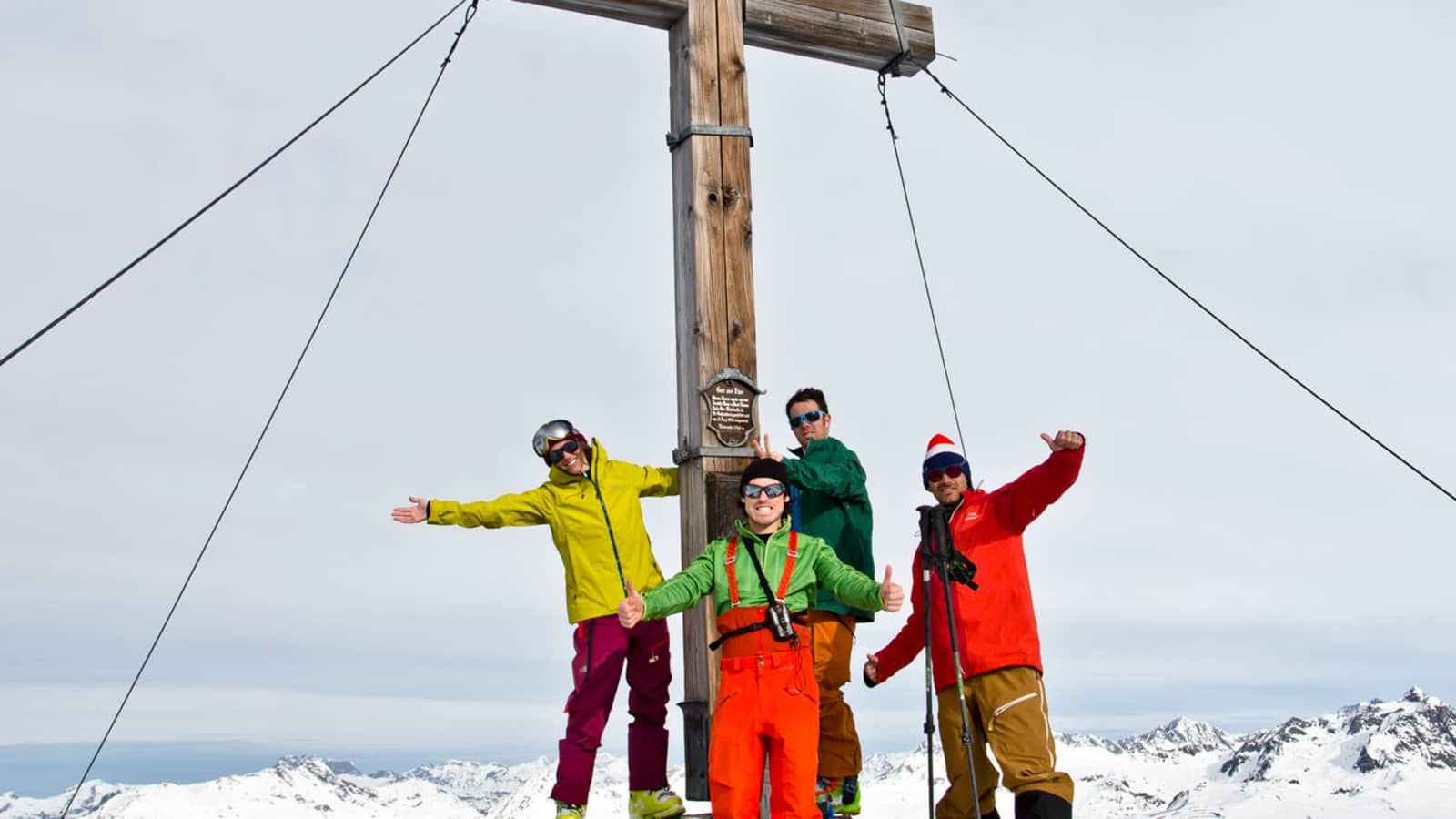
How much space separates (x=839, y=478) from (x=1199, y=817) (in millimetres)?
186667

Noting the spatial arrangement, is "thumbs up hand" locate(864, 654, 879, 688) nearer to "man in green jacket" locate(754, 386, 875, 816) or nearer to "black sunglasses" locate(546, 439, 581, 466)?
"man in green jacket" locate(754, 386, 875, 816)

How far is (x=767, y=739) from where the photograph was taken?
16.3 feet

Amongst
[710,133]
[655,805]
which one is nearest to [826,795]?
[655,805]

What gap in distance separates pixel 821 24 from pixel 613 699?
413 centimetres

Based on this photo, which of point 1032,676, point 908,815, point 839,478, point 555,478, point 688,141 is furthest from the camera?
point 908,815

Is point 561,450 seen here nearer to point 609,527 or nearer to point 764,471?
point 609,527

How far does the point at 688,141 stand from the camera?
→ 22.2 feet

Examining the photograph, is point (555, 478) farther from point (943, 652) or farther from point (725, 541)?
point (943, 652)

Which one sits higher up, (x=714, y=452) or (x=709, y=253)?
(x=709, y=253)

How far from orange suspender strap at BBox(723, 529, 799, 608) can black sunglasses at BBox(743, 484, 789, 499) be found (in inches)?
7.0

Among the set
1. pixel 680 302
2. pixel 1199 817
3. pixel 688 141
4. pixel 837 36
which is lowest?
pixel 1199 817

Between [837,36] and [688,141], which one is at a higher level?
[837,36]

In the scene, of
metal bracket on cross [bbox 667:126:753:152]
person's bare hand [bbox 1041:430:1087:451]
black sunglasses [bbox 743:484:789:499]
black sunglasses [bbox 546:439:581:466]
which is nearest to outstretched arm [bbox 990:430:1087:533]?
person's bare hand [bbox 1041:430:1087:451]

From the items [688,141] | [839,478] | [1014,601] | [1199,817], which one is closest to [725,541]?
[839,478]
